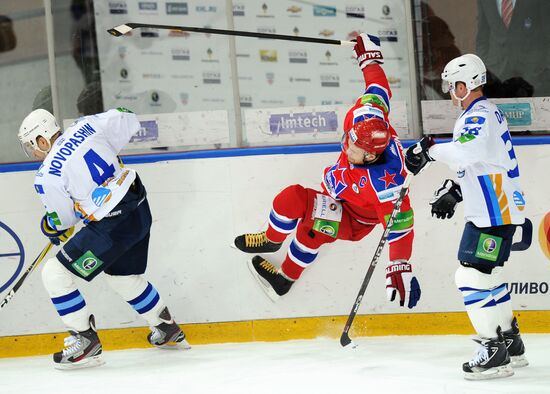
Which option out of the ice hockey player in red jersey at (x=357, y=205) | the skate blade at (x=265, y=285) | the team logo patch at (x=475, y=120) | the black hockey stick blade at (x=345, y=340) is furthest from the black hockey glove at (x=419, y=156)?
Result: the skate blade at (x=265, y=285)

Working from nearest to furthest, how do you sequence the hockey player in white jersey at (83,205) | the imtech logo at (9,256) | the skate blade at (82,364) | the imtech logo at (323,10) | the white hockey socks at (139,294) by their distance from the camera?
1. the hockey player in white jersey at (83,205)
2. the skate blade at (82,364)
3. the white hockey socks at (139,294)
4. the imtech logo at (9,256)
5. the imtech logo at (323,10)

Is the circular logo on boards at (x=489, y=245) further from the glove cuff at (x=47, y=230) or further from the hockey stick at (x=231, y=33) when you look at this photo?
the glove cuff at (x=47, y=230)

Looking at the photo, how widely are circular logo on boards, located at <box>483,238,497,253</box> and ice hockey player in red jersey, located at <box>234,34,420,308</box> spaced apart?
0.55 meters

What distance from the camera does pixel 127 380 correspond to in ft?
14.9

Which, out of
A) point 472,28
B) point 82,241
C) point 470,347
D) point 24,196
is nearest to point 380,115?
point 472,28

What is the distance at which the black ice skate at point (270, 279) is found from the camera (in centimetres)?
506

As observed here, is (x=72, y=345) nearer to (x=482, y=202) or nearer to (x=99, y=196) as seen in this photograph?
(x=99, y=196)

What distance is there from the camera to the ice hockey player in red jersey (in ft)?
15.1

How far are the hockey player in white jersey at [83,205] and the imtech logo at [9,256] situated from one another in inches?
15.1

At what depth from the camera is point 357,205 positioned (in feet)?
15.9

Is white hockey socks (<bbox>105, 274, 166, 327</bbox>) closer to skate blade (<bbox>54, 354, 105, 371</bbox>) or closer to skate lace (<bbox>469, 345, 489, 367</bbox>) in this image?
skate blade (<bbox>54, 354, 105, 371</bbox>)

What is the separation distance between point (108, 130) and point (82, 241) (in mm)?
533

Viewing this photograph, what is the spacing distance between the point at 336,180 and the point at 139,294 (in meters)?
1.10

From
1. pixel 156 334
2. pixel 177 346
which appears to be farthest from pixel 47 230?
pixel 177 346
